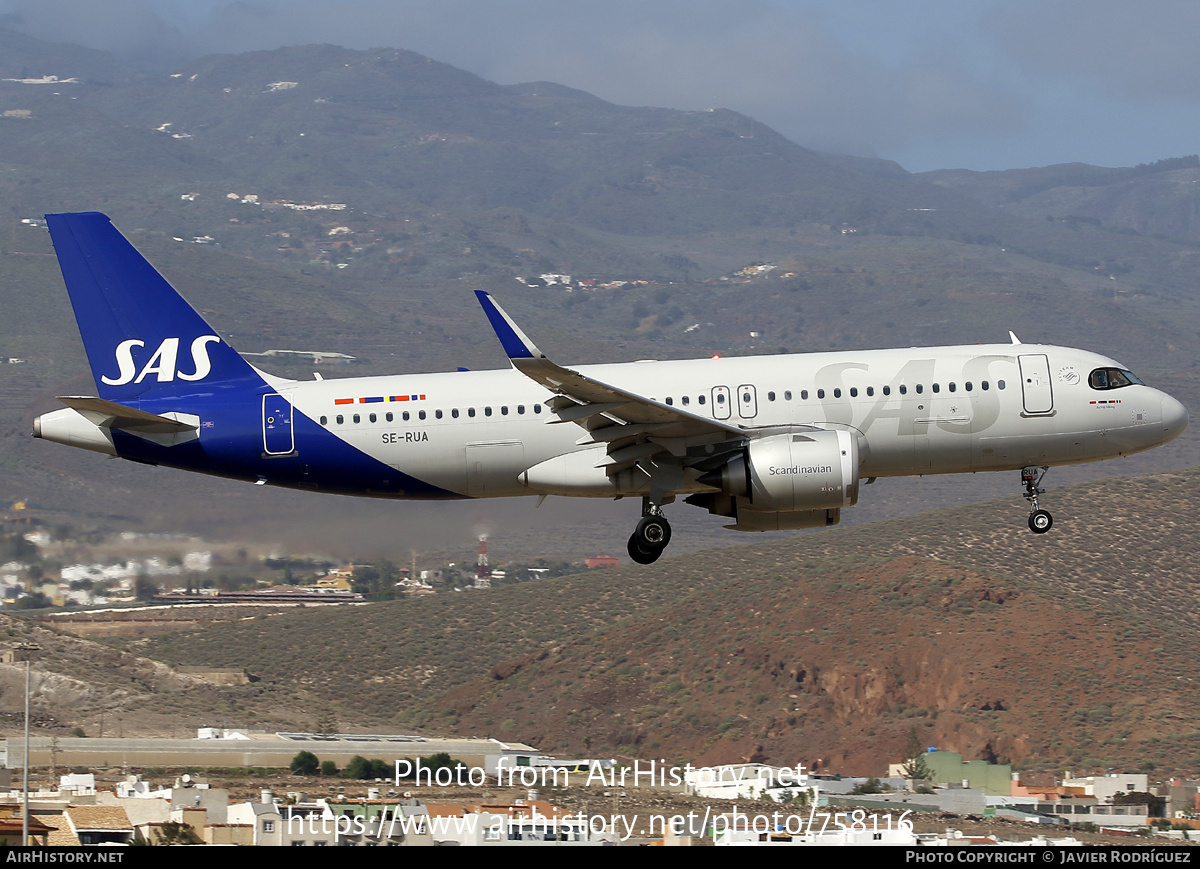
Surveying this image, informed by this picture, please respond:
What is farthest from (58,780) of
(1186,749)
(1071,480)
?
(1071,480)

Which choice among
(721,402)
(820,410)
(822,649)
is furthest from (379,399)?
(822,649)

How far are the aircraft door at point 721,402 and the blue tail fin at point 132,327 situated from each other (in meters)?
11.4

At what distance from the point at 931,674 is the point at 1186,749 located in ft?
54.8

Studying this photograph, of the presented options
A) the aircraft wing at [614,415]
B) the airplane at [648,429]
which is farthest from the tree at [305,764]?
the aircraft wing at [614,415]

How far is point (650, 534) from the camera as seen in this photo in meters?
38.6

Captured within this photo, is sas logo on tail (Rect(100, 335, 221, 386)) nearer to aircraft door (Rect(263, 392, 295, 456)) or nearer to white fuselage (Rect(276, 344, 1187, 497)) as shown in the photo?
aircraft door (Rect(263, 392, 295, 456))

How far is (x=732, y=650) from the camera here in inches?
3871

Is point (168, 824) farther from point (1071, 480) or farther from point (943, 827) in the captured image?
point (1071, 480)

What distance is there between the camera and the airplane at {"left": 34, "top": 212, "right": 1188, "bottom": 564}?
3766 cm

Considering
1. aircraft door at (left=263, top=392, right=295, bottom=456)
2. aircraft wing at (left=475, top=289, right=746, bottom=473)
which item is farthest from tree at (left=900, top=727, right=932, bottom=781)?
aircraft door at (left=263, top=392, right=295, bottom=456)

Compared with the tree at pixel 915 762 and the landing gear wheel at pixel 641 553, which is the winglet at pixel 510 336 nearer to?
the landing gear wheel at pixel 641 553

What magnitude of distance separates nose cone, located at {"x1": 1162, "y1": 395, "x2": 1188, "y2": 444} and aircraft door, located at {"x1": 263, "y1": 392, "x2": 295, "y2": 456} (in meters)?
21.5

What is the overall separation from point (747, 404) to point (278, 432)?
37.2ft

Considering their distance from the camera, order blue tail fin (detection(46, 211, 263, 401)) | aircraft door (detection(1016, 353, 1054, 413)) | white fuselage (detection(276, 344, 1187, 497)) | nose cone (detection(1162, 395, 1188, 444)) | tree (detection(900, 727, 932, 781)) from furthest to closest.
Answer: tree (detection(900, 727, 932, 781)) → blue tail fin (detection(46, 211, 263, 401)) → nose cone (detection(1162, 395, 1188, 444)) → aircraft door (detection(1016, 353, 1054, 413)) → white fuselage (detection(276, 344, 1187, 497))
